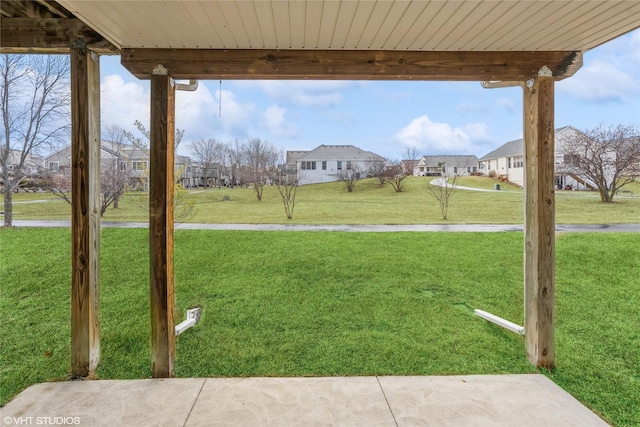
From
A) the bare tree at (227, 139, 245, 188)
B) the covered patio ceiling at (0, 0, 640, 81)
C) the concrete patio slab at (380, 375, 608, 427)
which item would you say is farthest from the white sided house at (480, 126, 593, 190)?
the bare tree at (227, 139, 245, 188)

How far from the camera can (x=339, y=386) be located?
2172 mm

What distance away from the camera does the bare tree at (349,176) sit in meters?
19.0

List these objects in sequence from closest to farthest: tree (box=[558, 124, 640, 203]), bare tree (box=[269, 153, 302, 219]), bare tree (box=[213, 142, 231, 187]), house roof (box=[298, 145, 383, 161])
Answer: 1. tree (box=[558, 124, 640, 203])
2. bare tree (box=[269, 153, 302, 219])
3. bare tree (box=[213, 142, 231, 187])
4. house roof (box=[298, 145, 383, 161])

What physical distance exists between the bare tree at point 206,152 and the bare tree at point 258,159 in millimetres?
1961

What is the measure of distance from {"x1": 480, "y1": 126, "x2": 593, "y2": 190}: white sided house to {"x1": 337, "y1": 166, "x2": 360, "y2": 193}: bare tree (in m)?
7.80

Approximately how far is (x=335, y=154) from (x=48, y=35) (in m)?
22.8

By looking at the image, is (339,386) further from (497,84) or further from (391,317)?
(497,84)

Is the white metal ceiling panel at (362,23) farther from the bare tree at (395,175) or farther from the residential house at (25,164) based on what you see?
the bare tree at (395,175)

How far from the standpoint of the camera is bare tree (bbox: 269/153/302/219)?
11297 mm

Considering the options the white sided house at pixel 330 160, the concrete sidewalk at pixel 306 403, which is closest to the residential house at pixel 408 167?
the white sided house at pixel 330 160

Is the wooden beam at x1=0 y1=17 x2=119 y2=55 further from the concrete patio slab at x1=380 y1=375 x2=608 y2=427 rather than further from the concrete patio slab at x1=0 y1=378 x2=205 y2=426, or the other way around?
the concrete patio slab at x1=380 y1=375 x2=608 y2=427

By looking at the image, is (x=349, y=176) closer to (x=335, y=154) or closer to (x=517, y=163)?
(x=335, y=154)

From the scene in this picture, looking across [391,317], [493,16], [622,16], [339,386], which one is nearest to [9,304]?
[339,386]

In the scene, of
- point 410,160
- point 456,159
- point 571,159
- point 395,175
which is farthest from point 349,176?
point 456,159
